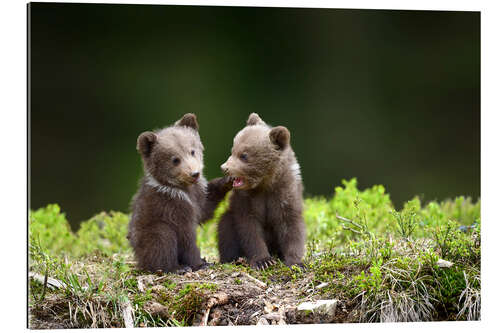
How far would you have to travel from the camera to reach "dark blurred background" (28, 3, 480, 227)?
800 centimetres

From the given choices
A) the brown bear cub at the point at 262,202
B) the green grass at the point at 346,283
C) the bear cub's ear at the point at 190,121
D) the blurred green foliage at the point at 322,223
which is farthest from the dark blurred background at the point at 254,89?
the green grass at the point at 346,283

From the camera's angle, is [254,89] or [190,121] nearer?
[190,121]

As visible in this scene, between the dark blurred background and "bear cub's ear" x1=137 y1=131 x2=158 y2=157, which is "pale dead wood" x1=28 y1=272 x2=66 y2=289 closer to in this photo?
"bear cub's ear" x1=137 y1=131 x2=158 y2=157

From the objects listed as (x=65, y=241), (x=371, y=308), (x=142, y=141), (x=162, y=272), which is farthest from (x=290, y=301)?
(x=65, y=241)

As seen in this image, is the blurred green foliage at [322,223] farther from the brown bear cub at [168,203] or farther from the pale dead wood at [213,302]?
the pale dead wood at [213,302]

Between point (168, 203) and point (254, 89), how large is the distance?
3.32m

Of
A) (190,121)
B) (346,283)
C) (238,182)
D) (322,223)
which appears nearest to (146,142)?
(190,121)

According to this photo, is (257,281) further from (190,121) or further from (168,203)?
(190,121)

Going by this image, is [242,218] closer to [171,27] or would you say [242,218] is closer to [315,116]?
[171,27]

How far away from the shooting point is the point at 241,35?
8.39 metres

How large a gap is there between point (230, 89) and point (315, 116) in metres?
1.38

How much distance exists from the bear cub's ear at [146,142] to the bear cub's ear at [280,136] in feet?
3.75

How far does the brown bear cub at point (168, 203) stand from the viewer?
6.79m

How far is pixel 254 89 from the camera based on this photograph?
973 centimetres
